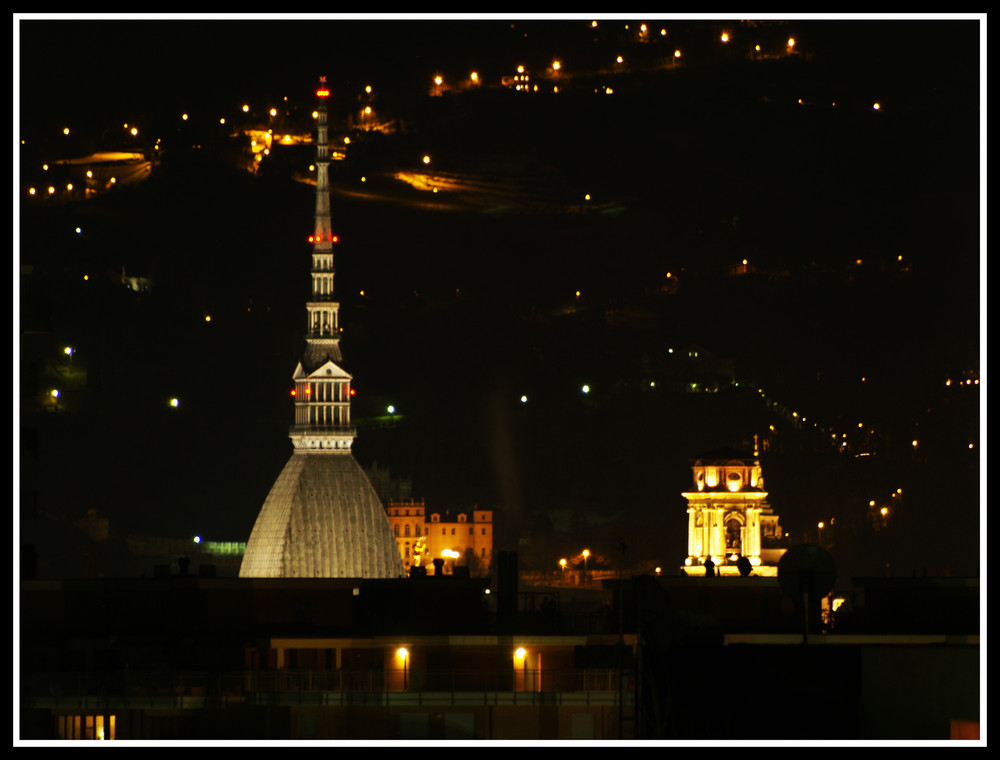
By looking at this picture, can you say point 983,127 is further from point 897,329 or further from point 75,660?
point 897,329

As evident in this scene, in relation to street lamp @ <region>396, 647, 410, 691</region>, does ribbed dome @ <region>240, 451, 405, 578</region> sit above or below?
above

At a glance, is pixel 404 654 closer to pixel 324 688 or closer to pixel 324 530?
pixel 324 688

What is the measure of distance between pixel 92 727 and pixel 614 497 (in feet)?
293

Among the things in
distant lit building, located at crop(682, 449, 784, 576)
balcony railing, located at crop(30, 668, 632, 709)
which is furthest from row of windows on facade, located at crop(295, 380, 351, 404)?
balcony railing, located at crop(30, 668, 632, 709)

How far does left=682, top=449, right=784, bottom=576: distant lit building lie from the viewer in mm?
90750

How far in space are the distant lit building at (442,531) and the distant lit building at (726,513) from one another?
18.8 m

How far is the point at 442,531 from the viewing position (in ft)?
378

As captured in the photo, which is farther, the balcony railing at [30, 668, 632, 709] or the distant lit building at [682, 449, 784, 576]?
the distant lit building at [682, 449, 784, 576]

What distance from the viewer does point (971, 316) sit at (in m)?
132

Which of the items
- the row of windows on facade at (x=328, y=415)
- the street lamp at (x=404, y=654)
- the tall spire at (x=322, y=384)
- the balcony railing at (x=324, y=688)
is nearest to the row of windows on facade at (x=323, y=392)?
the tall spire at (x=322, y=384)

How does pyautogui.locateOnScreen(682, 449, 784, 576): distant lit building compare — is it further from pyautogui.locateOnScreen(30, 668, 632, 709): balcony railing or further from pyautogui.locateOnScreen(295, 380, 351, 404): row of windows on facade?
pyautogui.locateOnScreen(30, 668, 632, 709): balcony railing

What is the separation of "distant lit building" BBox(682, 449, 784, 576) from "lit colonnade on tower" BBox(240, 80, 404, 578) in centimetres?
1483

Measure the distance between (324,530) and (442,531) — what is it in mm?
28373

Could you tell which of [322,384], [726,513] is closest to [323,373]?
[322,384]
